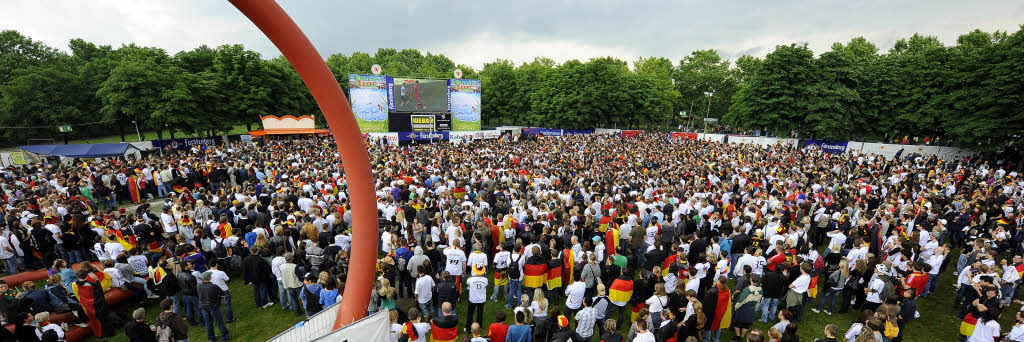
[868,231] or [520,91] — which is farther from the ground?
[520,91]

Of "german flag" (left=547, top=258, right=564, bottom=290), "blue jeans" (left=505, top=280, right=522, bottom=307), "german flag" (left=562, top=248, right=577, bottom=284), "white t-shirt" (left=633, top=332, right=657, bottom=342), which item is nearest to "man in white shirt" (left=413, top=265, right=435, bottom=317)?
"blue jeans" (left=505, top=280, right=522, bottom=307)

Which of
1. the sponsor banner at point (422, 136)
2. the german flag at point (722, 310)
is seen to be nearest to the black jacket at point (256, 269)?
the german flag at point (722, 310)

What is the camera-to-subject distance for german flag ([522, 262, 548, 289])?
7.19m

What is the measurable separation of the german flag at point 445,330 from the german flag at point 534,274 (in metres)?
2.19

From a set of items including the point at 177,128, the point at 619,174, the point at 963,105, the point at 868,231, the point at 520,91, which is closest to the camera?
the point at 868,231

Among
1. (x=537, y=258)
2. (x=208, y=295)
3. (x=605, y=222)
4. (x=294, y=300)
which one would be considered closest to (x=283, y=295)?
(x=294, y=300)

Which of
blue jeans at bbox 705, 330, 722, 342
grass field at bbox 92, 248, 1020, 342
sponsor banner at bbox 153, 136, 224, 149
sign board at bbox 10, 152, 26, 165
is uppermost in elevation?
sponsor banner at bbox 153, 136, 224, 149

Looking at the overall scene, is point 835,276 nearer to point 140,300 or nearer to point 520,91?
point 140,300

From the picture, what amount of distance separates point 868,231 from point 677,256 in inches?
256

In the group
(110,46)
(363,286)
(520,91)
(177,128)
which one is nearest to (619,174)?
(363,286)

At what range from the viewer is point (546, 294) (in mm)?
8062

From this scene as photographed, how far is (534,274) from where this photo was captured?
285 inches

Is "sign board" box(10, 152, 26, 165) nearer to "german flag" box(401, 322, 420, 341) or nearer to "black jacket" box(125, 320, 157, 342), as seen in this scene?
"black jacket" box(125, 320, 157, 342)

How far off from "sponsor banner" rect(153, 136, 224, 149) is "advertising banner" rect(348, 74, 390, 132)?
11.8m
